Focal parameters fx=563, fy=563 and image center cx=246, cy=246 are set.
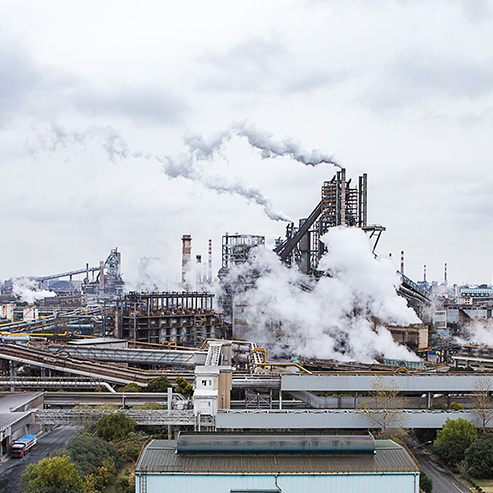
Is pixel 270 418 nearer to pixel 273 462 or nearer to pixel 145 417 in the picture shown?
pixel 145 417

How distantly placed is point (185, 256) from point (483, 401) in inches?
2110

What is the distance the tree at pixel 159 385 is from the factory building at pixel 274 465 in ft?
46.9

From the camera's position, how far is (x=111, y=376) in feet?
128

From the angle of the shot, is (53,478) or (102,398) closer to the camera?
(53,478)

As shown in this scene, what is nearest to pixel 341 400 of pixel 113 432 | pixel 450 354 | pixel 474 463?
pixel 474 463

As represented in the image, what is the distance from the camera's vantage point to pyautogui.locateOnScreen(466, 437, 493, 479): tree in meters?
23.6

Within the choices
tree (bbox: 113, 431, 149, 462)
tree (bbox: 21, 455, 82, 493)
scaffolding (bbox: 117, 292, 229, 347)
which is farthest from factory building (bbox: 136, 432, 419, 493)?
scaffolding (bbox: 117, 292, 229, 347)

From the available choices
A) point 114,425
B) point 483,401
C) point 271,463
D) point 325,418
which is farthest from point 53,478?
point 483,401

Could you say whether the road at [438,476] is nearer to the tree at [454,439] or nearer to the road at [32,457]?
the tree at [454,439]

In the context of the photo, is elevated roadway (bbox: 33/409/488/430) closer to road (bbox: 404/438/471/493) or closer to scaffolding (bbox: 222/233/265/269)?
road (bbox: 404/438/471/493)

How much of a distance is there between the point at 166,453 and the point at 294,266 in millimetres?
47158

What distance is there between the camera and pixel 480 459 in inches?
937

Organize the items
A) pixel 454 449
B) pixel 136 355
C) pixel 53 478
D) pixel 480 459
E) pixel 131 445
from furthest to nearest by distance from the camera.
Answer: pixel 136 355 → pixel 454 449 → pixel 131 445 → pixel 480 459 → pixel 53 478

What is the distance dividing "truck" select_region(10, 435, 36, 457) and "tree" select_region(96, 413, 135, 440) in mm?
2992
